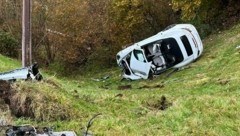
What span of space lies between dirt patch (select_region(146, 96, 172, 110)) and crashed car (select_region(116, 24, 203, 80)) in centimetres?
794

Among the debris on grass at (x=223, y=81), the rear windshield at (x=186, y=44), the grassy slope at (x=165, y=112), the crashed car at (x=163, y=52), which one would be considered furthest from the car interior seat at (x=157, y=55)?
the debris on grass at (x=223, y=81)

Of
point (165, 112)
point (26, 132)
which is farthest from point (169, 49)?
point (26, 132)

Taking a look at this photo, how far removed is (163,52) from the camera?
2005 cm

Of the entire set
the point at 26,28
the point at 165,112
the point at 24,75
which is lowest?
the point at 165,112

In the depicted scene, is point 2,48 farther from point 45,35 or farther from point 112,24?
point 112,24

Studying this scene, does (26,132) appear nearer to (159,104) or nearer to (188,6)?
(159,104)

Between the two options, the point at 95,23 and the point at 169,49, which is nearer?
the point at 169,49

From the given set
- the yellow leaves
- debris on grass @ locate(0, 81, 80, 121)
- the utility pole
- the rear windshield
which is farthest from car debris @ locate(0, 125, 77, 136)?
the yellow leaves

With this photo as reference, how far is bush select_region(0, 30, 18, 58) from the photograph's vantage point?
102 feet

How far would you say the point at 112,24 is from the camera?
2880 centimetres

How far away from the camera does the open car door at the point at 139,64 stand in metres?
19.9

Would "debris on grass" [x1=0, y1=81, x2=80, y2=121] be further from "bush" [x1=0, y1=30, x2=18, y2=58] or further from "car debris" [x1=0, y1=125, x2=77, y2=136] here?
"bush" [x1=0, y1=30, x2=18, y2=58]

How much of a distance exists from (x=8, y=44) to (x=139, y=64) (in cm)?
1386

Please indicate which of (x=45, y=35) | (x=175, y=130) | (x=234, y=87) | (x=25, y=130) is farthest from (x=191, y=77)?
(x=45, y=35)
